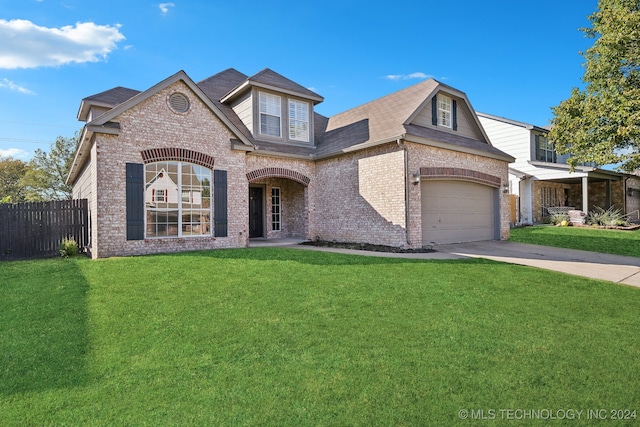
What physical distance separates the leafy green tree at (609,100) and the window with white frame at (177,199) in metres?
11.4

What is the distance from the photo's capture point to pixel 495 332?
4.46 meters

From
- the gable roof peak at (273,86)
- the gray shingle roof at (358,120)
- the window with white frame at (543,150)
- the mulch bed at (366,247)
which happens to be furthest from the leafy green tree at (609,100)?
the window with white frame at (543,150)

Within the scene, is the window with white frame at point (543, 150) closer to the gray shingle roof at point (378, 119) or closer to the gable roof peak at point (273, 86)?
the gray shingle roof at point (378, 119)

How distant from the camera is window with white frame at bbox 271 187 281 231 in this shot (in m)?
15.9

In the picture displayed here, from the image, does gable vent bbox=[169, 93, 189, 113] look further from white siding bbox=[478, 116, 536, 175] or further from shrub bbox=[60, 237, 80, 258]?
white siding bbox=[478, 116, 536, 175]

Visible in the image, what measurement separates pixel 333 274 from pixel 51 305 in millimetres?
4748

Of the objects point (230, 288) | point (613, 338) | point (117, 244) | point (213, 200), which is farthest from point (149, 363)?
point (213, 200)

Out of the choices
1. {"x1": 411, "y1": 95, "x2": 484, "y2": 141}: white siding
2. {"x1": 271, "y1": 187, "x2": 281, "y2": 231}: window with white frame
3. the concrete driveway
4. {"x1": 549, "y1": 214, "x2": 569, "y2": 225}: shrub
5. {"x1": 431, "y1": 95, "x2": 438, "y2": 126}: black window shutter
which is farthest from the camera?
{"x1": 549, "y1": 214, "x2": 569, "y2": 225}: shrub

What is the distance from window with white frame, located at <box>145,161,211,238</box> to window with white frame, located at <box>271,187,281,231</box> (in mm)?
4416

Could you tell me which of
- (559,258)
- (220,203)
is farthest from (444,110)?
(220,203)

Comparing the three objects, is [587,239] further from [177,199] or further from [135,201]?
[135,201]


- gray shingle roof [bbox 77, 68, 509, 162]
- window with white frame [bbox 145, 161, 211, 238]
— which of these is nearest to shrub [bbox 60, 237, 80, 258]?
window with white frame [bbox 145, 161, 211, 238]

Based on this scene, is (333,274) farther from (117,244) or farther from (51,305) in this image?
(117,244)

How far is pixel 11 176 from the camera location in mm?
36844
